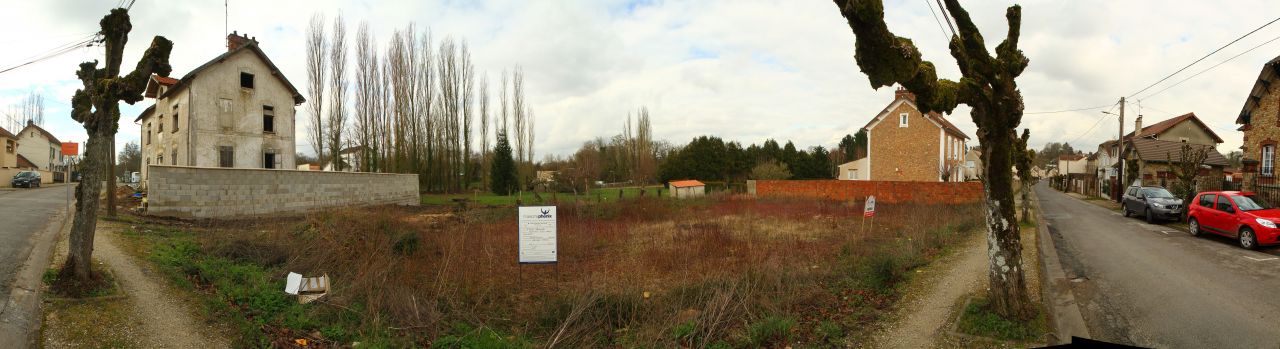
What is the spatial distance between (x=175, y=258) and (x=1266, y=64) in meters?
32.0

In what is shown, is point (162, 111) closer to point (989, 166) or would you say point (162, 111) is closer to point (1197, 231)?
point (989, 166)

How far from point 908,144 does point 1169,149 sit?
14486 millimetres

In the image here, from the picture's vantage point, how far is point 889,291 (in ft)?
26.8

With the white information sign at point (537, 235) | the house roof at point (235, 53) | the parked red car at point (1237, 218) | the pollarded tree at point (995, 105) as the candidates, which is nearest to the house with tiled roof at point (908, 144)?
the parked red car at point (1237, 218)

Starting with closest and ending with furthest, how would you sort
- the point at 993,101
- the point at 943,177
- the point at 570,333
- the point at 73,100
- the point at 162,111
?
the point at 993,101, the point at 570,333, the point at 73,100, the point at 162,111, the point at 943,177

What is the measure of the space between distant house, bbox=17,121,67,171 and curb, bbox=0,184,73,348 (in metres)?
66.5

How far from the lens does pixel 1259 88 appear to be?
2078cm

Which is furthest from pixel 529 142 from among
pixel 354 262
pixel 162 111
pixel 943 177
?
pixel 354 262

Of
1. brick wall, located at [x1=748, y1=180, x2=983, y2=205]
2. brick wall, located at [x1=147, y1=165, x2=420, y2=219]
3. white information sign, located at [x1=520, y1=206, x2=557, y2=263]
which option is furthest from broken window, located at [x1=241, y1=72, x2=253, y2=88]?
brick wall, located at [x1=748, y1=180, x2=983, y2=205]

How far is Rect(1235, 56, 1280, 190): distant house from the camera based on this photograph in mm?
19750

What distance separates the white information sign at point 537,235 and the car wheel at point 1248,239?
48.2 ft

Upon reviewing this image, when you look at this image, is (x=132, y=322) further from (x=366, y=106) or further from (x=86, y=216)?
(x=366, y=106)

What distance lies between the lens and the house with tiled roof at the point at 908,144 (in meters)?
36.1

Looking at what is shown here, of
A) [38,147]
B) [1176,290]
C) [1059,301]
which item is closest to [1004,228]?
[1059,301]
